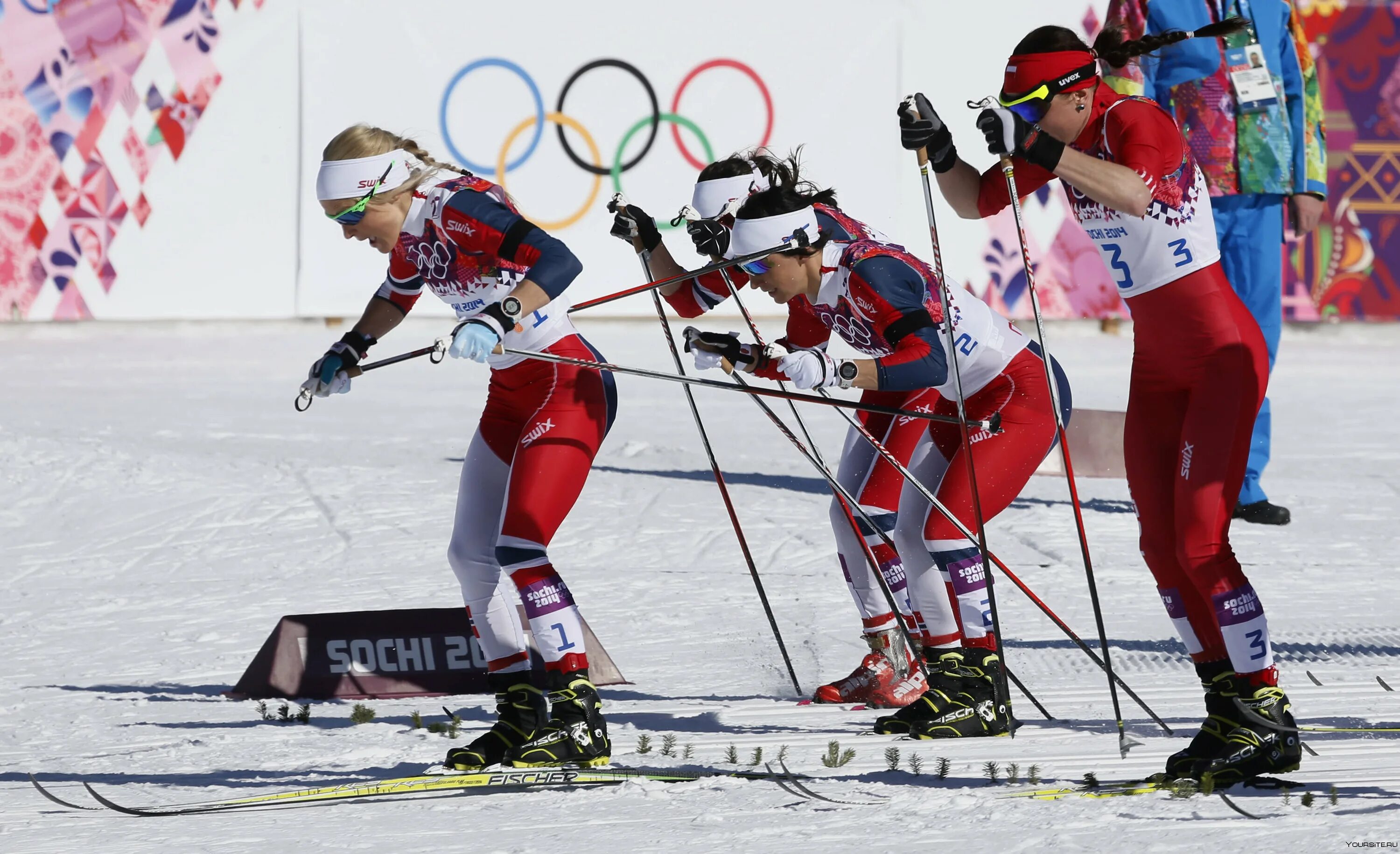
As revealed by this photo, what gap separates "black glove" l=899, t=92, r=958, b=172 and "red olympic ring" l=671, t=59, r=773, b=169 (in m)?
11.1

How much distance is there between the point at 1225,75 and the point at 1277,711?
14.7 ft

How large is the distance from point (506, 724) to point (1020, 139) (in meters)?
2.06

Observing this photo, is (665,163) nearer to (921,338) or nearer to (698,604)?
(698,604)

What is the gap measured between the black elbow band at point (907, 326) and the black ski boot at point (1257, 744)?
1234mm

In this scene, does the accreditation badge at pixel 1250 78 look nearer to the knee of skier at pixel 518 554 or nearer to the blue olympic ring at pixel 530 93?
the knee of skier at pixel 518 554

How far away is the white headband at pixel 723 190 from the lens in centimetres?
518

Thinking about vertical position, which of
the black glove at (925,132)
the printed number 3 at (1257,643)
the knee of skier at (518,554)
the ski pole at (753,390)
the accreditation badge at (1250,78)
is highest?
the accreditation badge at (1250,78)

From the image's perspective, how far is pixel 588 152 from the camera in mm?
15289

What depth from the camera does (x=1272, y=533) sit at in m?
7.81

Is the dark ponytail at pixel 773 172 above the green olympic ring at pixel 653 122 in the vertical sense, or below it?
above

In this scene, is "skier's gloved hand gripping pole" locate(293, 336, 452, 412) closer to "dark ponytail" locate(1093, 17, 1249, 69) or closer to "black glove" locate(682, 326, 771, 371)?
"black glove" locate(682, 326, 771, 371)

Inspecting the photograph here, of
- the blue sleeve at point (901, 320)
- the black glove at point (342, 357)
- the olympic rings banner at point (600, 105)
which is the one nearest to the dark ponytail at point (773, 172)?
the blue sleeve at point (901, 320)

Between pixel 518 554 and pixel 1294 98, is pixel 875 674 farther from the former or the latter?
pixel 1294 98

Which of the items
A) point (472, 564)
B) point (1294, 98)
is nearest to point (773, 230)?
point (472, 564)
